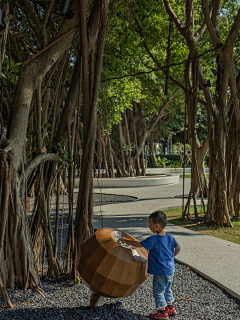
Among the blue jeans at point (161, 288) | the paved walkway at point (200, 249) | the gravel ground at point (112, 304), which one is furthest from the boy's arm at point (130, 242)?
the paved walkway at point (200, 249)

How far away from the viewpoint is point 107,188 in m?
15.0

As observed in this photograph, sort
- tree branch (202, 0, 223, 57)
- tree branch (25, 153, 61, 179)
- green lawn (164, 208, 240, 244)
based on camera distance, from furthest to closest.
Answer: tree branch (202, 0, 223, 57), green lawn (164, 208, 240, 244), tree branch (25, 153, 61, 179)

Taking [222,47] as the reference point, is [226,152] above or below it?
below

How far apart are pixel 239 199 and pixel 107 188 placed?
8446 mm

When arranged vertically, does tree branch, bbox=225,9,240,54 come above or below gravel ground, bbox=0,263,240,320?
above

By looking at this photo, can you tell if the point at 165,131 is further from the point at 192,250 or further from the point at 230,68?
the point at 192,250

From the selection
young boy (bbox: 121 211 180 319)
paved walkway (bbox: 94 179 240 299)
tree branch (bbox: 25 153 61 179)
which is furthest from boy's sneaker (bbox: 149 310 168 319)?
tree branch (bbox: 25 153 61 179)

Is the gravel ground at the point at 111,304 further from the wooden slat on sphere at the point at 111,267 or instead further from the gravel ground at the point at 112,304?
the wooden slat on sphere at the point at 111,267

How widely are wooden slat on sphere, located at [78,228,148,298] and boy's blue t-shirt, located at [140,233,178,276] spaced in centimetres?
25

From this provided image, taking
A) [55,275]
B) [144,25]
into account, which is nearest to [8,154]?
[55,275]

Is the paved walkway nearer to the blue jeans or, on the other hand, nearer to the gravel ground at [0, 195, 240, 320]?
the gravel ground at [0, 195, 240, 320]

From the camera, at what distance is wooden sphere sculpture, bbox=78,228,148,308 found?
86.4 inches

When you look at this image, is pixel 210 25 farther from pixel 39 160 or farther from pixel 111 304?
pixel 111 304

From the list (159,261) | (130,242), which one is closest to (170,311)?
(159,261)
